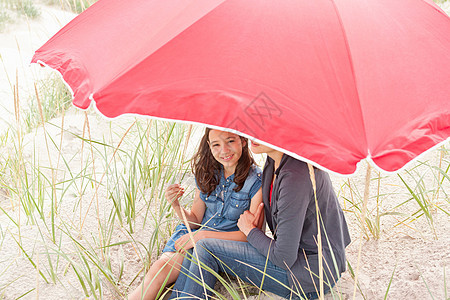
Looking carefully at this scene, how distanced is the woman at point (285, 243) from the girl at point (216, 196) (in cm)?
11

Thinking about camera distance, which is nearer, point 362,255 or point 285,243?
point 285,243

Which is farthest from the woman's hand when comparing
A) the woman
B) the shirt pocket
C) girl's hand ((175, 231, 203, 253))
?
girl's hand ((175, 231, 203, 253))

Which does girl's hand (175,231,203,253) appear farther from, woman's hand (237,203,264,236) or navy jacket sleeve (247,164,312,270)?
navy jacket sleeve (247,164,312,270)

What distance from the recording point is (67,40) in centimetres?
211

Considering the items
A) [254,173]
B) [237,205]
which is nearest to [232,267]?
[237,205]

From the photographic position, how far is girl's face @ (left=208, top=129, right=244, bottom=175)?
236cm

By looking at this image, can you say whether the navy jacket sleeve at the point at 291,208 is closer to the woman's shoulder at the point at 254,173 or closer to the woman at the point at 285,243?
the woman at the point at 285,243

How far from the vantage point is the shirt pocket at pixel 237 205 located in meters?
2.54

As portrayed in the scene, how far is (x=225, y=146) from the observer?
239cm

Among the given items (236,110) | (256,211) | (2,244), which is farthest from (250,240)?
(2,244)

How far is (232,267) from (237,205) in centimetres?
35

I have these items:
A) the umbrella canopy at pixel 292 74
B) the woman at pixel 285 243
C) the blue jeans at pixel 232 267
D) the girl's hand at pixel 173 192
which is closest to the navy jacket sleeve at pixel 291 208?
the woman at pixel 285 243

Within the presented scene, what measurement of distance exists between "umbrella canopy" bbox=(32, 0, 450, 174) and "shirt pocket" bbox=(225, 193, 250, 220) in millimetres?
1025

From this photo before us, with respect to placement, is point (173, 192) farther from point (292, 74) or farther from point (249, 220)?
point (292, 74)
